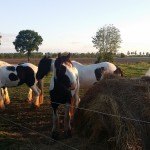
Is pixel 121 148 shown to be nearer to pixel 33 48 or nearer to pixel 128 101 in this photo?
pixel 128 101

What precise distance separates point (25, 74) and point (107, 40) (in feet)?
106

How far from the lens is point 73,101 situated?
27.5 ft

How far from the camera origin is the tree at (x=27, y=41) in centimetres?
6056

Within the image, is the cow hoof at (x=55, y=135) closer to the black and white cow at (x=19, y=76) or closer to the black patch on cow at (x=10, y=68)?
the black and white cow at (x=19, y=76)

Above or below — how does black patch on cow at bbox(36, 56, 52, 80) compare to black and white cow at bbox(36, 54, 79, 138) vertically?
above

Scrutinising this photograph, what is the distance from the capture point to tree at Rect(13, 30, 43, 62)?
60.6m

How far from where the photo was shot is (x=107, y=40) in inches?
1709

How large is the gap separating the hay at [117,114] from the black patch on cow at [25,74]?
17.0ft

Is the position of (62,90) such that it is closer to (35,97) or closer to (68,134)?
(68,134)

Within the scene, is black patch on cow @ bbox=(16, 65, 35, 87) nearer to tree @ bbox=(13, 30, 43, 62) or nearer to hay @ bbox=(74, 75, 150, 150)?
hay @ bbox=(74, 75, 150, 150)

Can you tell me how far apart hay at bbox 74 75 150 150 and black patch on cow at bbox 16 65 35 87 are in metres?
5.17

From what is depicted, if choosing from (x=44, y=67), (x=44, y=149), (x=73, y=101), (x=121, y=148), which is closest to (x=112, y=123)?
(x=121, y=148)

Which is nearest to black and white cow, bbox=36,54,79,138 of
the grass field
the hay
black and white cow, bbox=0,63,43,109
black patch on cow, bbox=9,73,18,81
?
the grass field

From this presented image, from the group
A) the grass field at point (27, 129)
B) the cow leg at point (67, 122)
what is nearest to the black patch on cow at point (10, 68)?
the grass field at point (27, 129)
